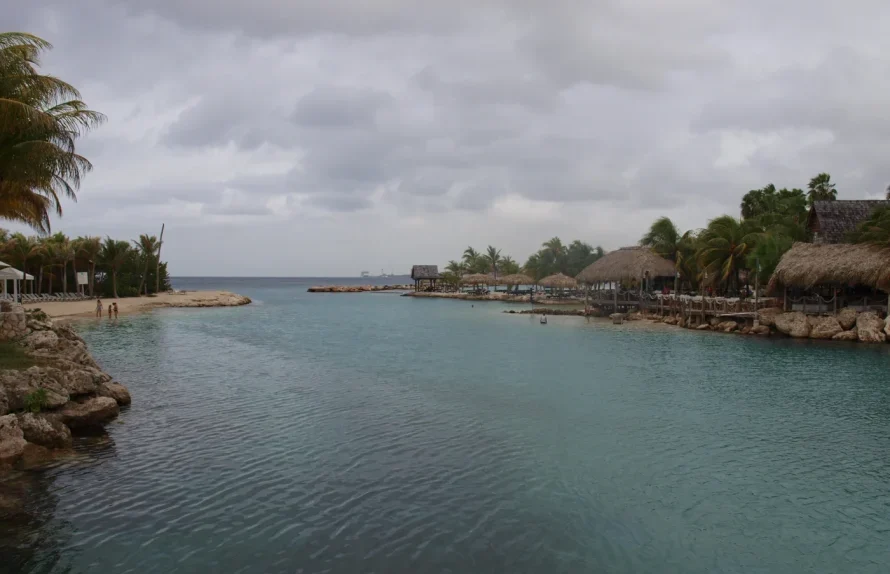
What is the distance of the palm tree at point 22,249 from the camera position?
48.1 m

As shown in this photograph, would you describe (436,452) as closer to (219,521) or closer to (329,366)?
(219,521)

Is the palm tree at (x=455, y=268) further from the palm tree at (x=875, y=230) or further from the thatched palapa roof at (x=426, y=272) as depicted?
the palm tree at (x=875, y=230)

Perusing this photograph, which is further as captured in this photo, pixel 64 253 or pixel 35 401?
pixel 64 253

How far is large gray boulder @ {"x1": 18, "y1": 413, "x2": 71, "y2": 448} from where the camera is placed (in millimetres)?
10922

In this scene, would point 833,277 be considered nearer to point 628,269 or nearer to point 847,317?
point 847,317

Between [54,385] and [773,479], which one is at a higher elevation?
[54,385]

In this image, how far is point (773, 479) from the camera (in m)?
10.4

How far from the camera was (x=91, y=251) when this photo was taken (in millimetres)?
53875

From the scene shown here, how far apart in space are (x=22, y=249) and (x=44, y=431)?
47592 mm

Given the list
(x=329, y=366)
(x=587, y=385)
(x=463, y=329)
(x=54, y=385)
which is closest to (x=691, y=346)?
(x=587, y=385)

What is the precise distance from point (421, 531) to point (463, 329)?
30.1 meters

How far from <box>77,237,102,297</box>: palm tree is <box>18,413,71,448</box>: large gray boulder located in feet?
163

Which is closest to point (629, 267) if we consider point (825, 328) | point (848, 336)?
point (825, 328)

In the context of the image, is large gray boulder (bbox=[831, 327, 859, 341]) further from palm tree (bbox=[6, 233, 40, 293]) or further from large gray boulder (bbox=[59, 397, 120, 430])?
palm tree (bbox=[6, 233, 40, 293])
